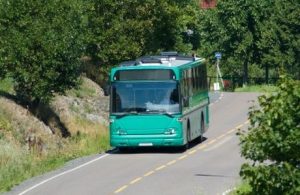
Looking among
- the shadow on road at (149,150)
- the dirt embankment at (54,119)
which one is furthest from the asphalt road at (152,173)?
the dirt embankment at (54,119)

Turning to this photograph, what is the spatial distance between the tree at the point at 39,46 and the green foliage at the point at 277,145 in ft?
92.0

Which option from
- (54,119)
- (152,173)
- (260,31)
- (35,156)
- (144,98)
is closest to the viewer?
(152,173)

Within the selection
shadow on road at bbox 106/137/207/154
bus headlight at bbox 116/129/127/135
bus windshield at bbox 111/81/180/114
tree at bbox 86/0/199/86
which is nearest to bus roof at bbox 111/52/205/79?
bus windshield at bbox 111/81/180/114

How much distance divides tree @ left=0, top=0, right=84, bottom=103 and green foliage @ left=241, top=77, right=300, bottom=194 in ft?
92.0

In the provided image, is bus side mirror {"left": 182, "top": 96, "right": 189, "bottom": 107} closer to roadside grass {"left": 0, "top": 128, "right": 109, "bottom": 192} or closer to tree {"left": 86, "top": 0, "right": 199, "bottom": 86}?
roadside grass {"left": 0, "top": 128, "right": 109, "bottom": 192}

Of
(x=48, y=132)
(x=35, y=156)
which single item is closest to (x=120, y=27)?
(x=48, y=132)

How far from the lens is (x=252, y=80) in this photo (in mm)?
85062

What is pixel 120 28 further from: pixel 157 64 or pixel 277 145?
pixel 277 145

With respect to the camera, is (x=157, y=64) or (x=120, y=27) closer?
(x=157, y=64)

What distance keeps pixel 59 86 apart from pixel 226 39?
3786 cm

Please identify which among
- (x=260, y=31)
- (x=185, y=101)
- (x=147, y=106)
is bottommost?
(x=147, y=106)

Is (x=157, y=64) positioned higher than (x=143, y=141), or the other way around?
(x=157, y=64)

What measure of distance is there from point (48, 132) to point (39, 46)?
377 centimetres

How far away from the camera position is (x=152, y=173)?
27719 mm
